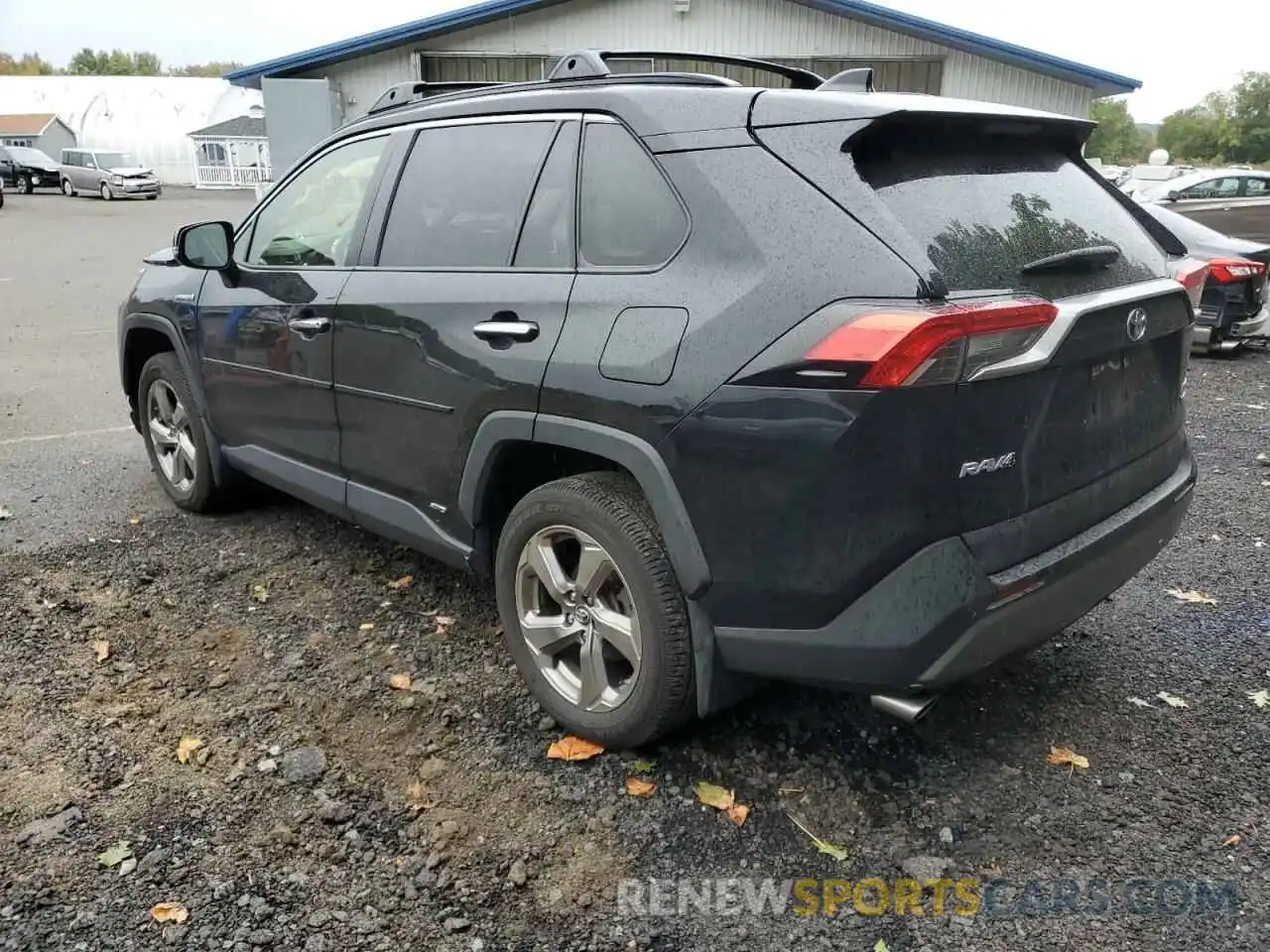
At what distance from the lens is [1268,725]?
3.07 metres

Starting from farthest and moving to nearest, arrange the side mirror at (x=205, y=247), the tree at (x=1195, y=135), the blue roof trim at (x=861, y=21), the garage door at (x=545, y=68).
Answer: the tree at (x=1195, y=135) < the garage door at (x=545, y=68) < the blue roof trim at (x=861, y=21) < the side mirror at (x=205, y=247)

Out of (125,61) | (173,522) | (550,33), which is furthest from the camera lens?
(125,61)

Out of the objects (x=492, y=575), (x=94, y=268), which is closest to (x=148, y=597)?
(x=492, y=575)

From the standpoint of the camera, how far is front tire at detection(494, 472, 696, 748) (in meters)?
2.60

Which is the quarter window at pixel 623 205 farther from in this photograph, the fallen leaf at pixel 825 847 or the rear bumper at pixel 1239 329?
the rear bumper at pixel 1239 329

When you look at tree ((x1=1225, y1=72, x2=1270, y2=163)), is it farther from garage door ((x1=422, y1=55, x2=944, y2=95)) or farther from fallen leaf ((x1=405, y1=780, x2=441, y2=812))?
fallen leaf ((x1=405, y1=780, x2=441, y2=812))

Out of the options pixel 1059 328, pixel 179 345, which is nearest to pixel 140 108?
pixel 179 345

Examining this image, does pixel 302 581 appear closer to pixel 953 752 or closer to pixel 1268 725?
pixel 953 752

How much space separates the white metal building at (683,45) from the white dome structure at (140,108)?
36.9 m

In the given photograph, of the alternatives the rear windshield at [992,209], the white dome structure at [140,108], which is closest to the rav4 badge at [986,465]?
the rear windshield at [992,209]

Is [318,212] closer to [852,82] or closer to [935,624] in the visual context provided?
[852,82]

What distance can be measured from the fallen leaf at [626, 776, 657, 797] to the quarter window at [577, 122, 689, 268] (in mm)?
1428

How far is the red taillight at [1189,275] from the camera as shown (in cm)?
301

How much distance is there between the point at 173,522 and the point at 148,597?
90 centimetres
